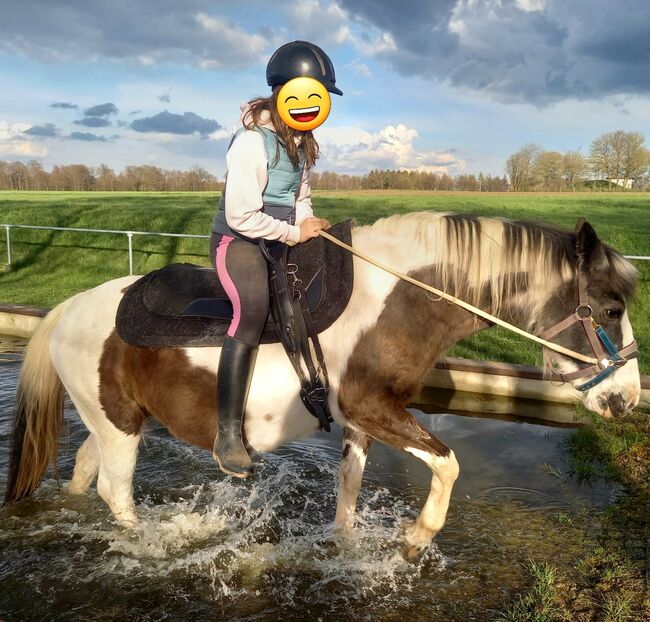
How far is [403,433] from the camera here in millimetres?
2844

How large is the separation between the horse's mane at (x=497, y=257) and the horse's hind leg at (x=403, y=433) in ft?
2.17

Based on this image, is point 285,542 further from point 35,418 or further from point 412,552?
point 35,418

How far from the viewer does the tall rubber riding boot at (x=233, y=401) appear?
295cm

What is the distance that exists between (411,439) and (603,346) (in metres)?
1.01

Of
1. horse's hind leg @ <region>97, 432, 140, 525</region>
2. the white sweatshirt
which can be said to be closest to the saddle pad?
the white sweatshirt

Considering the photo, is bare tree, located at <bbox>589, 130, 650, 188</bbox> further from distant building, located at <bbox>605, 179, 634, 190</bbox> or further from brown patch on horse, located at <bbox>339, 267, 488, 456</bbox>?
brown patch on horse, located at <bbox>339, 267, 488, 456</bbox>

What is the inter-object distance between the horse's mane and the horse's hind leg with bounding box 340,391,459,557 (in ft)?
2.17

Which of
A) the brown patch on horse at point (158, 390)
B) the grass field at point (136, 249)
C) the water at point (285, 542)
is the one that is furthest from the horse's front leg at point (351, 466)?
the grass field at point (136, 249)

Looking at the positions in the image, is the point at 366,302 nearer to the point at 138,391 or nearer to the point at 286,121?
the point at 286,121

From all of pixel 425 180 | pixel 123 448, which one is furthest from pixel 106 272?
pixel 425 180

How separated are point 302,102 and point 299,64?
18 cm

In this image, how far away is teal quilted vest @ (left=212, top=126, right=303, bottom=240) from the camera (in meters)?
2.90

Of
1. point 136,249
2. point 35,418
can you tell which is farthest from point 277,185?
point 136,249

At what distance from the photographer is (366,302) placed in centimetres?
292
